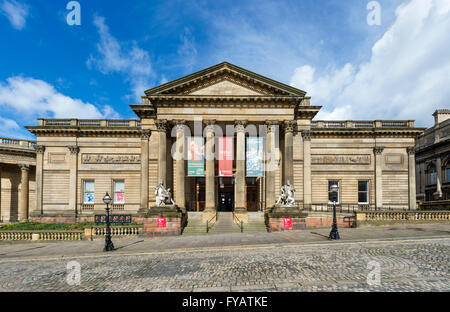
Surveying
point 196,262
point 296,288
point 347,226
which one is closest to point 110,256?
point 196,262

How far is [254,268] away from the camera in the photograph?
8820 millimetres

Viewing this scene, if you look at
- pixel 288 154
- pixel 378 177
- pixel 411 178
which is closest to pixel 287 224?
pixel 288 154

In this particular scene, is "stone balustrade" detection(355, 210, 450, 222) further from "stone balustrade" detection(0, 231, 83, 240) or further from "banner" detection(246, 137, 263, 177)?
"stone balustrade" detection(0, 231, 83, 240)

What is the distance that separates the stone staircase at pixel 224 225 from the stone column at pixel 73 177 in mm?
14465

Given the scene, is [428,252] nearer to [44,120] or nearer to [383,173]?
[383,173]

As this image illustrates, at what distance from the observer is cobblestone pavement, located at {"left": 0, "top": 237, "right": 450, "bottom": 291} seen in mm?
7023

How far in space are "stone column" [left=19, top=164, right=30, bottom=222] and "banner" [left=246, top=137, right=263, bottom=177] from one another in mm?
29072

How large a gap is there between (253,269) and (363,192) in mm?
24610

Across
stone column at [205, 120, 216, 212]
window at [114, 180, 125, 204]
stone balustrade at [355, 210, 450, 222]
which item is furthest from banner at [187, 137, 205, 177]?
stone balustrade at [355, 210, 450, 222]

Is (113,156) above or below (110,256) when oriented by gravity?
above

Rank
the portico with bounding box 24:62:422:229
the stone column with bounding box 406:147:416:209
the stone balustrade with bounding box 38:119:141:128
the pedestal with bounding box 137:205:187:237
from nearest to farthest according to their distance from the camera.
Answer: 1. the pedestal with bounding box 137:205:187:237
2. the portico with bounding box 24:62:422:229
3. the stone column with bounding box 406:147:416:209
4. the stone balustrade with bounding box 38:119:141:128

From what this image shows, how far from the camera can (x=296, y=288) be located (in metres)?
6.72

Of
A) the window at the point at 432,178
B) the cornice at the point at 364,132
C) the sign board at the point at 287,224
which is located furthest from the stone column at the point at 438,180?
the sign board at the point at 287,224
